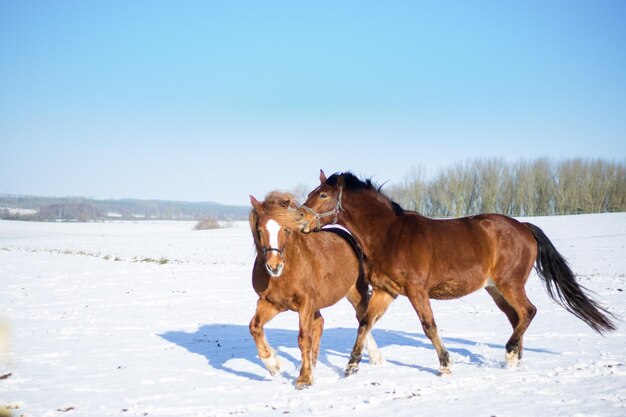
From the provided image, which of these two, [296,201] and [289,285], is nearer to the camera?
[289,285]

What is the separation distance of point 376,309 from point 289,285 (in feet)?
4.26

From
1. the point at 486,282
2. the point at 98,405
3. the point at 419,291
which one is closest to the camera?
the point at 98,405

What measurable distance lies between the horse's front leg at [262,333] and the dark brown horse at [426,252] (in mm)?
915

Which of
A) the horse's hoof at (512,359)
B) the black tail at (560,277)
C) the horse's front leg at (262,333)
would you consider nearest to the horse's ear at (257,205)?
the horse's front leg at (262,333)

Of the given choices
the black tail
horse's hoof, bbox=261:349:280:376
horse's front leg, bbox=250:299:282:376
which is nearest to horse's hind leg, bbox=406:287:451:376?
horse's front leg, bbox=250:299:282:376

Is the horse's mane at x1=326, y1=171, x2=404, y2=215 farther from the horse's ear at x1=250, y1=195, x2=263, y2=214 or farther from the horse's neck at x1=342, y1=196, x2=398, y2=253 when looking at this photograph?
the horse's ear at x1=250, y1=195, x2=263, y2=214

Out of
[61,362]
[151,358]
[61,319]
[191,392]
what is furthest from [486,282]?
[61,319]

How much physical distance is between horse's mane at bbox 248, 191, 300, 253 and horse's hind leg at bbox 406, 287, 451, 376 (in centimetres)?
168

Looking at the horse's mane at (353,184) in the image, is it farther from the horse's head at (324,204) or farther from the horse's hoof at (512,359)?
the horse's hoof at (512,359)

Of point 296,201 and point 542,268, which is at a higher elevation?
point 296,201

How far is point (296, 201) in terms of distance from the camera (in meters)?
6.50

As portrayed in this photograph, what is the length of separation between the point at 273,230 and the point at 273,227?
36 millimetres

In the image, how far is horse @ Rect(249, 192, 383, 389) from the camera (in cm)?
580

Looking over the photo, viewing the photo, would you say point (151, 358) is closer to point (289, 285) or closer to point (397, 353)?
point (289, 285)
